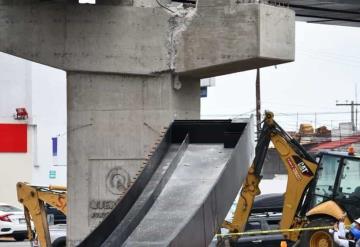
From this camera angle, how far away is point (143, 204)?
34.9ft

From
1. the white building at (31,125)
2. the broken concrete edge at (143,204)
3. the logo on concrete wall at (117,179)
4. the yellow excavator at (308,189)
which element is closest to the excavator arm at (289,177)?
the yellow excavator at (308,189)

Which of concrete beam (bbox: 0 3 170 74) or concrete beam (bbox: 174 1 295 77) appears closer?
concrete beam (bbox: 174 1 295 77)

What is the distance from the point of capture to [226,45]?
1862 centimetres

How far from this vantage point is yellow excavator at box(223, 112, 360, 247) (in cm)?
1552

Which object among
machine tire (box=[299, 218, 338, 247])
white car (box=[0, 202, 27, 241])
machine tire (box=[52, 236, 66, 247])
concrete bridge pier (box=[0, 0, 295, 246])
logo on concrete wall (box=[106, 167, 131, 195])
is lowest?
white car (box=[0, 202, 27, 241])

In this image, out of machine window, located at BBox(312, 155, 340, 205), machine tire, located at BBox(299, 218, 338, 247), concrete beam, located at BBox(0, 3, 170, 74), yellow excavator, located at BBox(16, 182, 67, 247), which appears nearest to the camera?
machine tire, located at BBox(299, 218, 338, 247)

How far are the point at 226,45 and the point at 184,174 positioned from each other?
762 centimetres

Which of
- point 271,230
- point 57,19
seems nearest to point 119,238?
point 271,230

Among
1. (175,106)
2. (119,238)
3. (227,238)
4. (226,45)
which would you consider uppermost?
(226,45)

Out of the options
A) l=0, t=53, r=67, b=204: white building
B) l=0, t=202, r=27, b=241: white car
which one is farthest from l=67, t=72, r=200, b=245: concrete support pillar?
l=0, t=53, r=67, b=204: white building

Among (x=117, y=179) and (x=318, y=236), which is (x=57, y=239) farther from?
(x=318, y=236)

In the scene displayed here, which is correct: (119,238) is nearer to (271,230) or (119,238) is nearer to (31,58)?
(271,230)

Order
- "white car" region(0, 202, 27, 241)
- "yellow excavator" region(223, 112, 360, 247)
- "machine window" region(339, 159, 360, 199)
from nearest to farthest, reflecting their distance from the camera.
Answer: "yellow excavator" region(223, 112, 360, 247) → "machine window" region(339, 159, 360, 199) → "white car" region(0, 202, 27, 241)

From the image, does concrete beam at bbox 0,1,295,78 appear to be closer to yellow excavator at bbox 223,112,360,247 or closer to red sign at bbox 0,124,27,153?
yellow excavator at bbox 223,112,360,247
